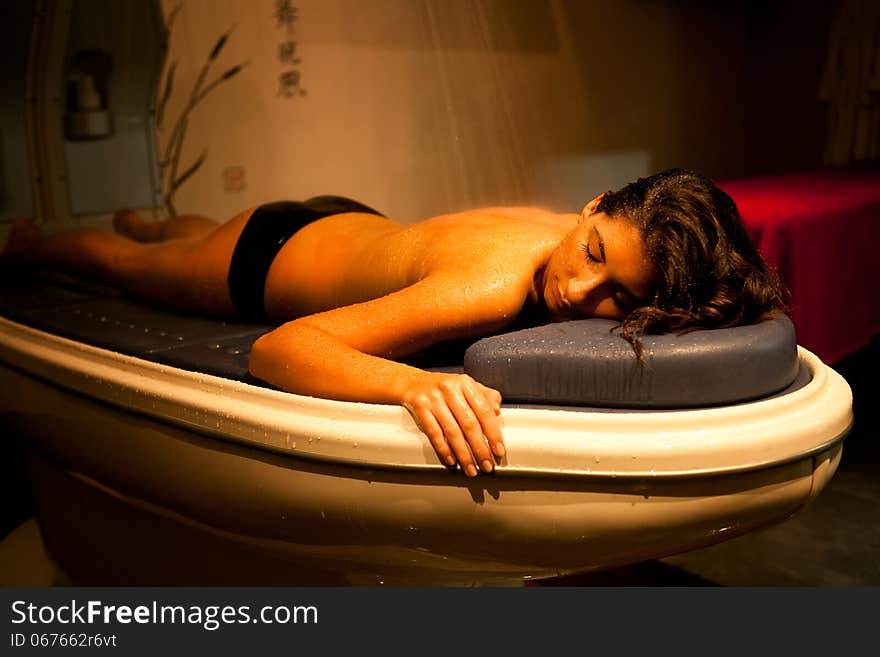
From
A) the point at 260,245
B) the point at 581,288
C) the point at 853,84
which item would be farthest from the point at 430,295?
the point at 853,84

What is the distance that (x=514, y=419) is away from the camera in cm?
72

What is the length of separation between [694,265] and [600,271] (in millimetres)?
93

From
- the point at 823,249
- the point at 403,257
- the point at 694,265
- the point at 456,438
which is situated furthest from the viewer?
the point at 823,249

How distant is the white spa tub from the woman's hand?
0.5 inches

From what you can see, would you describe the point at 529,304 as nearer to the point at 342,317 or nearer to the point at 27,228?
the point at 342,317

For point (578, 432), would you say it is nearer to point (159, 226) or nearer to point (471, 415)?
point (471, 415)

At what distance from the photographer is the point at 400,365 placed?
2.59ft

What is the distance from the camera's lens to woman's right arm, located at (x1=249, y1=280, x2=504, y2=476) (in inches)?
28.1

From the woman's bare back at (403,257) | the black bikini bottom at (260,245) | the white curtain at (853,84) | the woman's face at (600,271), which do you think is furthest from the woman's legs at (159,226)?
the white curtain at (853,84)

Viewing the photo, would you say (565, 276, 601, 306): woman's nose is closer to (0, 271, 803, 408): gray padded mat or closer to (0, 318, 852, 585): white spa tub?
(0, 271, 803, 408): gray padded mat

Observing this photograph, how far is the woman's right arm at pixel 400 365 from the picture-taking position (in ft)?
2.34

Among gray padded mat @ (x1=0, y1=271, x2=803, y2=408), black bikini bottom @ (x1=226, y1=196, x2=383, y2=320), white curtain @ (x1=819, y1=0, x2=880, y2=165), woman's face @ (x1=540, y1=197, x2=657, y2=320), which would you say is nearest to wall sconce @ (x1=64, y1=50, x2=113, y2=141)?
black bikini bottom @ (x1=226, y1=196, x2=383, y2=320)

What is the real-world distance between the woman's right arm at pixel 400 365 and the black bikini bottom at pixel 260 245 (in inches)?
14.4

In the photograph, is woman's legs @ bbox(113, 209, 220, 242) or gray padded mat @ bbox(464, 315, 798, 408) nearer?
gray padded mat @ bbox(464, 315, 798, 408)
